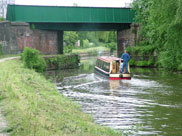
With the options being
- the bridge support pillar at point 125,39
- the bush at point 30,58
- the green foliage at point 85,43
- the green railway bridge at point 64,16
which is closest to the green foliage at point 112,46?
the green foliage at point 85,43

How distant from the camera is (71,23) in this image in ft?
131

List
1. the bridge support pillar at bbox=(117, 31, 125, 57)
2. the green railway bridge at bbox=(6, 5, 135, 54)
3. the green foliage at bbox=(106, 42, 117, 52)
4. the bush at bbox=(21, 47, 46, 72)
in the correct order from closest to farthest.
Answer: the bush at bbox=(21, 47, 46, 72) < the green railway bridge at bbox=(6, 5, 135, 54) < the bridge support pillar at bbox=(117, 31, 125, 57) < the green foliage at bbox=(106, 42, 117, 52)

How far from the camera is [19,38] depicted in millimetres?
37062

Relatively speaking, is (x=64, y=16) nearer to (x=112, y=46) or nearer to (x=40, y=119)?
(x=40, y=119)

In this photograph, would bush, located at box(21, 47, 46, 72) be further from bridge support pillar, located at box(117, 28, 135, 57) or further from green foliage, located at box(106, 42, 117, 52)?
green foliage, located at box(106, 42, 117, 52)

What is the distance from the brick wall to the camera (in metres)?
36.1

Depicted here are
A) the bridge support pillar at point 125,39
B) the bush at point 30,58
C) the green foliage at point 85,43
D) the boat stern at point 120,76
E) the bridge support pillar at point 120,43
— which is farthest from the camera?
the green foliage at point 85,43

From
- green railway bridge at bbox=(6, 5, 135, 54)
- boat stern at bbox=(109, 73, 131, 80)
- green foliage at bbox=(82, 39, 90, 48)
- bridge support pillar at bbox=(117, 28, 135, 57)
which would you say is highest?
green railway bridge at bbox=(6, 5, 135, 54)

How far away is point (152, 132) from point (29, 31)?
29.5m

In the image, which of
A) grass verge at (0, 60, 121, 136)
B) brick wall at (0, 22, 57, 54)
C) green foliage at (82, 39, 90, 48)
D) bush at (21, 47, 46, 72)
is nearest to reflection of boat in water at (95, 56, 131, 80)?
bush at (21, 47, 46, 72)

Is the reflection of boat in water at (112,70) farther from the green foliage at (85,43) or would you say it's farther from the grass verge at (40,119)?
the green foliage at (85,43)

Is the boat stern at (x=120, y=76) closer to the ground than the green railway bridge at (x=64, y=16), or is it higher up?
closer to the ground

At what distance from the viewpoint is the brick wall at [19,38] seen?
36094 millimetres

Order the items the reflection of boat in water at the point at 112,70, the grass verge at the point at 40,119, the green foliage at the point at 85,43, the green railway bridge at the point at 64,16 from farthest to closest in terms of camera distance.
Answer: the green foliage at the point at 85,43
the green railway bridge at the point at 64,16
the reflection of boat in water at the point at 112,70
the grass verge at the point at 40,119
